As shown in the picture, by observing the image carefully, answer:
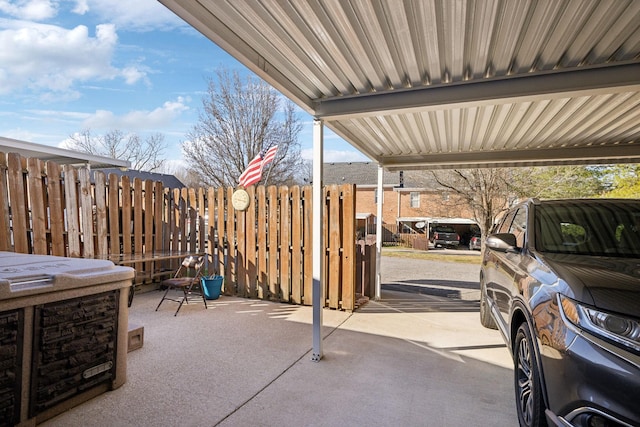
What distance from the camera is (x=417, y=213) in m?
26.6

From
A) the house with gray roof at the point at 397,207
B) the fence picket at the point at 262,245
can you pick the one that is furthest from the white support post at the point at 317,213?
the house with gray roof at the point at 397,207

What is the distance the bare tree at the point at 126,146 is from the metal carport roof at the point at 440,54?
2620 centimetres

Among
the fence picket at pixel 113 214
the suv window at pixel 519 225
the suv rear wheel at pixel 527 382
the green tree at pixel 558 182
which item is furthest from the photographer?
the green tree at pixel 558 182

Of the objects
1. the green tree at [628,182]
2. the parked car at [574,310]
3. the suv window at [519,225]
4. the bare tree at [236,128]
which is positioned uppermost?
the bare tree at [236,128]

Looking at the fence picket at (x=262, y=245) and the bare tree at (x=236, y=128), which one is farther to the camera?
the bare tree at (x=236, y=128)

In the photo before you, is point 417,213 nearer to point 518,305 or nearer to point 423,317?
point 423,317

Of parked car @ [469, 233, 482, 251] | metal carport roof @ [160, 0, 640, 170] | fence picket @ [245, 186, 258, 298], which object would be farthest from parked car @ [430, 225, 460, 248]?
metal carport roof @ [160, 0, 640, 170]

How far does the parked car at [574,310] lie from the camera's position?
1464 millimetres

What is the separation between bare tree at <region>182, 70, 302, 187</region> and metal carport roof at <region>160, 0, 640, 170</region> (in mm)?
11865

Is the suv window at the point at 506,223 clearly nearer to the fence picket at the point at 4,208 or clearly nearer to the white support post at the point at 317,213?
the white support post at the point at 317,213

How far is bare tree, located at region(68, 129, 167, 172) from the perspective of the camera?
84.7 feet

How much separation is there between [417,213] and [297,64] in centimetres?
2501

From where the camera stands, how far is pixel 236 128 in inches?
613

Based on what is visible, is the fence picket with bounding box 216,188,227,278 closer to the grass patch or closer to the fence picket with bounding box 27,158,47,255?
the fence picket with bounding box 27,158,47,255
